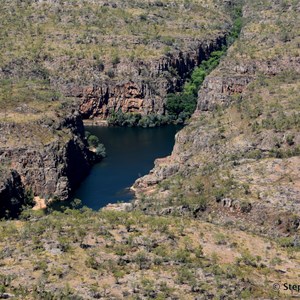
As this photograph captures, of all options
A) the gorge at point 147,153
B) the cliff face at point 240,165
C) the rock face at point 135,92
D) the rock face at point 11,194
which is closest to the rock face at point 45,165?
the gorge at point 147,153

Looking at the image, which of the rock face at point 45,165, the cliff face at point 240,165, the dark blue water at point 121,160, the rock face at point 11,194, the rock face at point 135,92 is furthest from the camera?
the rock face at point 135,92

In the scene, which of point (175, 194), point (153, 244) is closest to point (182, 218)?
point (153, 244)

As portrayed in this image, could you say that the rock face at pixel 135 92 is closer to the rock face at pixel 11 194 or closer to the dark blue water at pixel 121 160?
the dark blue water at pixel 121 160

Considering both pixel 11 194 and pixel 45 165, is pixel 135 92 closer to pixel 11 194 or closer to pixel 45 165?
pixel 45 165

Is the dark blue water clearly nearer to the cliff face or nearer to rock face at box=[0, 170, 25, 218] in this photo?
the cliff face

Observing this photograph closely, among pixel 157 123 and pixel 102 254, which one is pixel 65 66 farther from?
pixel 102 254
